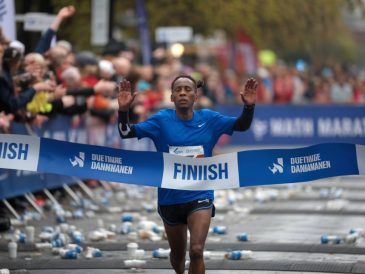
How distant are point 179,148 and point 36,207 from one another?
7205mm

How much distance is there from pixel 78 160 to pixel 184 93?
1.19m

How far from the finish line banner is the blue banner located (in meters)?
20.2

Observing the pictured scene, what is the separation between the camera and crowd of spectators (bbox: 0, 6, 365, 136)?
1473 centimetres

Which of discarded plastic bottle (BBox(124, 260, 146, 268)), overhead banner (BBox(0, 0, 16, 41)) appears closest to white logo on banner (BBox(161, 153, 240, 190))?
discarded plastic bottle (BBox(124, 260, 146, 268))

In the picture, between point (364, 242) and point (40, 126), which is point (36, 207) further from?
point (364, 242)

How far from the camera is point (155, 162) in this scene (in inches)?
424

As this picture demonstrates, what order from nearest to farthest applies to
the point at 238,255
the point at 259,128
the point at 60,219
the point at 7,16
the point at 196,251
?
the point at 196,251, the point at 238,255, the point at 60,219, the point at 7,16, the point at 259,128

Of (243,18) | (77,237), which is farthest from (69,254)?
(243,18)

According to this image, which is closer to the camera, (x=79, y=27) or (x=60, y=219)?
(x=60, y=219)

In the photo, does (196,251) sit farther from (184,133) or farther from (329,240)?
(329,240)

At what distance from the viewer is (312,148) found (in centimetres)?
1096

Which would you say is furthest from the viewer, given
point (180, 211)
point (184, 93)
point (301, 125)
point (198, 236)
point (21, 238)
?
point (301, 125)

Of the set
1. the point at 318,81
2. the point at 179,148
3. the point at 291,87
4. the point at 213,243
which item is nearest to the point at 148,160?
the point at 179,148

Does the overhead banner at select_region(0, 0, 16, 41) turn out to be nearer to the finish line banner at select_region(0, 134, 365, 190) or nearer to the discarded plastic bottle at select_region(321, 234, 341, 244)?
the discarded plastic bottle at select_region(321, 234, 341, 244)
